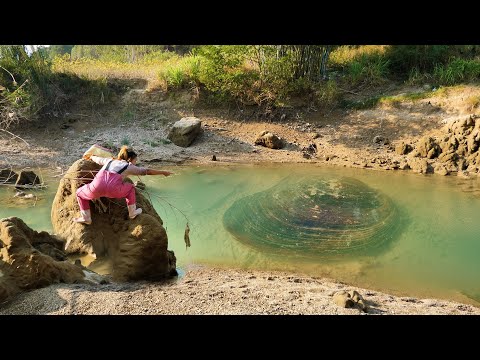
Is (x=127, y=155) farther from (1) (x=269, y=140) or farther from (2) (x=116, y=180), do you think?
(1) (x=269, y=140)

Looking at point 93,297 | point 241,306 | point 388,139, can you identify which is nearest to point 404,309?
point 241,306

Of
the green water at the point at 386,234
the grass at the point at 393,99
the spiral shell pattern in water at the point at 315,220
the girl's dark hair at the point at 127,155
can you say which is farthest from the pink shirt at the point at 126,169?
the grass at the point at 393,99

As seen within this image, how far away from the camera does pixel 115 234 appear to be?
5488 mm

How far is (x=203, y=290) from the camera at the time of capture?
15.5 feet

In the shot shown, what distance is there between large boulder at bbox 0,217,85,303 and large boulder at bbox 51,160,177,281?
65cm

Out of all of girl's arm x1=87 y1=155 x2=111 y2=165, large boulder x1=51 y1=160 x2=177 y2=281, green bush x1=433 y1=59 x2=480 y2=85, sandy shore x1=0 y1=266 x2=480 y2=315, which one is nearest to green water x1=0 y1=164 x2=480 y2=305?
large boulder x1=51 y1=160 x2=177 y2=281

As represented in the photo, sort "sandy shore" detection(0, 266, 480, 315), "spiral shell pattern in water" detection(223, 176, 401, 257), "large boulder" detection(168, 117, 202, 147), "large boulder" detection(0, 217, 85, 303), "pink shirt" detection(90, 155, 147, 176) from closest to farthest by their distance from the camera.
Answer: "sandy shore" detection(0, 266, 480, 315)
"large boulder" detection(0, 217, 85, 303)
"pink shirt" detection(90, 155, 147, 176)
"spiral shell pattern in water" detection(223, 176, 401, 257)
"large boulder" detection(168, 117, 202, 147)

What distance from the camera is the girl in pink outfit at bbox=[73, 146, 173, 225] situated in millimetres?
4965

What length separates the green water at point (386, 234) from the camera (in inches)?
234

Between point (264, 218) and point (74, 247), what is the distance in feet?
11.2

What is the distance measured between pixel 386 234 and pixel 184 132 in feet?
24.3

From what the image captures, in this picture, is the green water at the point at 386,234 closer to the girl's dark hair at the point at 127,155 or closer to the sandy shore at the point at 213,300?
the sandy shore at the point at 213,300

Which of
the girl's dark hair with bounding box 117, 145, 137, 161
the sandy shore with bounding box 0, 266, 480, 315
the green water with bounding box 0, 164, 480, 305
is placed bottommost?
the green water with bounding box 0, 164, 480, 305

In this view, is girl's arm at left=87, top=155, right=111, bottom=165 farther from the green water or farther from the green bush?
the green bush
